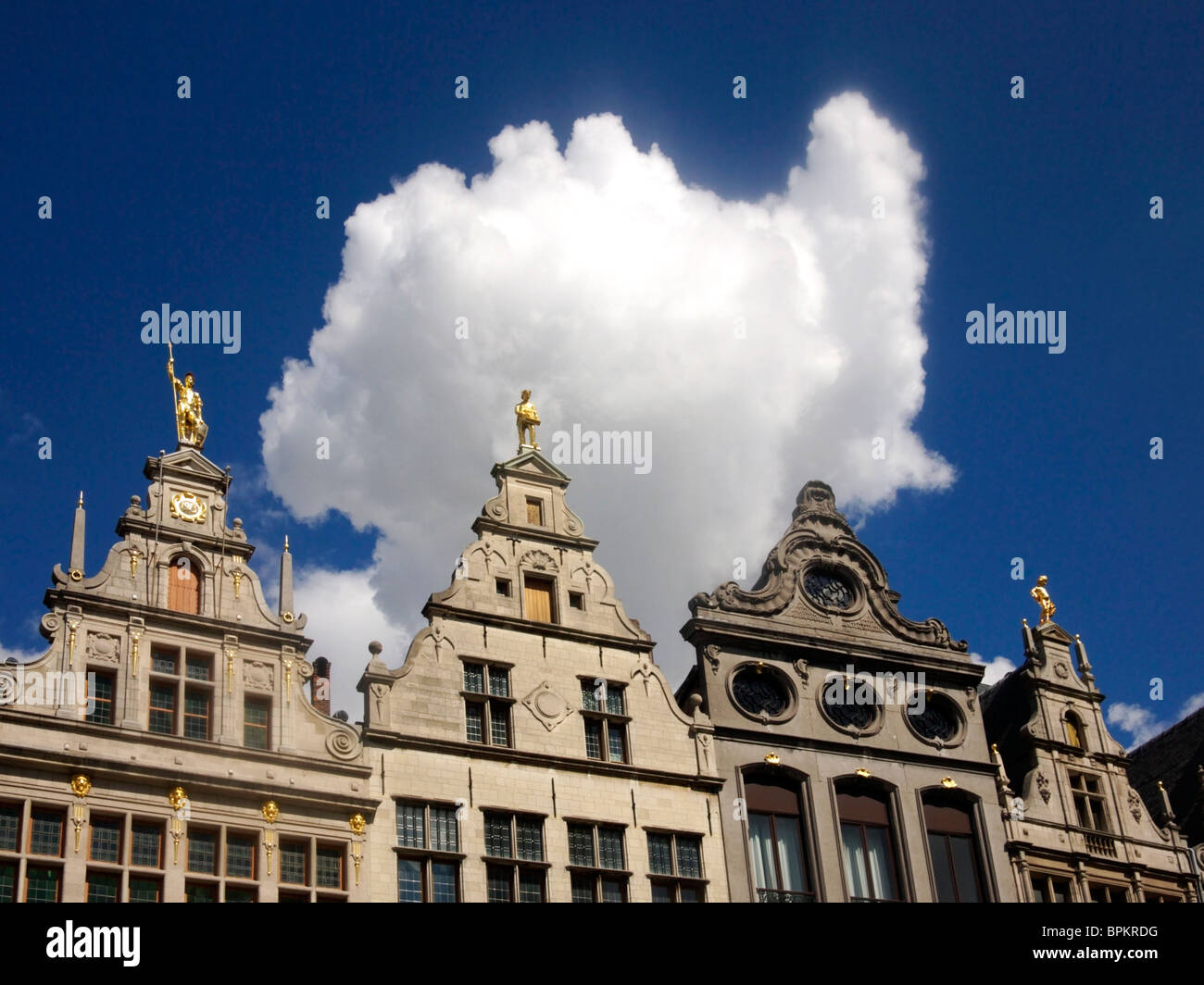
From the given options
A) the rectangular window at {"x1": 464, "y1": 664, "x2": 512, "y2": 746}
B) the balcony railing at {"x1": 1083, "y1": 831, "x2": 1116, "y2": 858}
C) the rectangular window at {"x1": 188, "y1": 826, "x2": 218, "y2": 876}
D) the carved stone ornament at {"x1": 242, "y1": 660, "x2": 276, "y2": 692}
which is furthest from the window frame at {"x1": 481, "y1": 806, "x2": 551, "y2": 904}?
the balcony railing at {"x1": 1083, "y1": 831, "x2": 1116, "y2": 858}

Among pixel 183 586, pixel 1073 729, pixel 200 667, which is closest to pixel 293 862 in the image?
pixel 200 667

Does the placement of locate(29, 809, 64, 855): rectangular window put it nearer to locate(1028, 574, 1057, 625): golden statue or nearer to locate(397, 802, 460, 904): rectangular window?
locate(397, 802, 460, 904): rectangular window

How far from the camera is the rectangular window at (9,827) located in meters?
28.5

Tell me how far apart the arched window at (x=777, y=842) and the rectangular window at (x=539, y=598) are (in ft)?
18.4

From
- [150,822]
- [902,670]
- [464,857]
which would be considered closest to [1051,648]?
[902,670]

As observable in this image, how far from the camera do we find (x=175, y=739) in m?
30.5

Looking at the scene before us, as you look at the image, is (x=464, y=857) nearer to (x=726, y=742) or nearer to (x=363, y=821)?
(x=363, y=821)

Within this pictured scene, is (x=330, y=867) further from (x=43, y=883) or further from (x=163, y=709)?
(x=43, y=883)

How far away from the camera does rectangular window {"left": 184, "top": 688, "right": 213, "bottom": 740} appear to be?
3125 centimetres

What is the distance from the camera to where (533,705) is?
114 ft

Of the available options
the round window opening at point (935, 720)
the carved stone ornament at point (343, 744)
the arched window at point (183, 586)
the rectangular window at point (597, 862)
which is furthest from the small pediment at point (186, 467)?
the round window opening at point (935, 720)

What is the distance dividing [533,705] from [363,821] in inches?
188

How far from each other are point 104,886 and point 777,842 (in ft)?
46.5

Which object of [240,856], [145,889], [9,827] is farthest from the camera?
[240,856]
